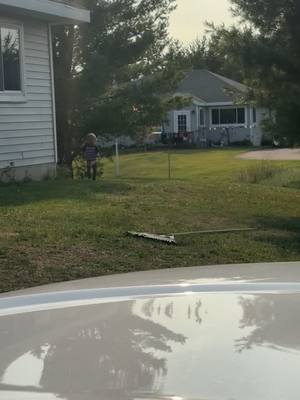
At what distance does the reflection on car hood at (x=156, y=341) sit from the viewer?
64.1 inches

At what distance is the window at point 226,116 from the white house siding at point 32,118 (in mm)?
37954

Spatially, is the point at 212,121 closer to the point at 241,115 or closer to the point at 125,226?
the point at 241,115

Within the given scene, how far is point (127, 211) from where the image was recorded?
31.5ft

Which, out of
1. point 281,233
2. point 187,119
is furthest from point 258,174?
point 187,119

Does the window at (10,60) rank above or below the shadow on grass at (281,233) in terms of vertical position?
above

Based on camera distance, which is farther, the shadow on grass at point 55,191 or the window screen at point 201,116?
the window screen at point 201,116

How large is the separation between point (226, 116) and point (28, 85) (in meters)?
39.4

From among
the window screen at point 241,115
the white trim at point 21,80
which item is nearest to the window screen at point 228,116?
the window screen at point 241,115

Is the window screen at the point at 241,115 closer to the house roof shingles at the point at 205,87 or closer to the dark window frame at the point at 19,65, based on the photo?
the house roof shingles at the point at 205,87

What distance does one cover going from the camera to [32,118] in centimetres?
1466

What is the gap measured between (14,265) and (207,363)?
5.04m

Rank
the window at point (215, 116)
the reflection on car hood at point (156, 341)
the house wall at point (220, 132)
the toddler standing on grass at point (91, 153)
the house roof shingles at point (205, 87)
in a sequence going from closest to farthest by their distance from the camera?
the reflection on car hood at point (156, 341)
the toddler standing on grass at point (91, 153)
the house wall at point (220, 132)
the house roof shingles at point (205, 87)
the window at point (215, 116)

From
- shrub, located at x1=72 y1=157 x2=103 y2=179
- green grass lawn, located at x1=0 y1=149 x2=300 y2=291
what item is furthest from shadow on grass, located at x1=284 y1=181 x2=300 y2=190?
green grass lawn, located at x1=0 y1=149 x2=300 y2=291

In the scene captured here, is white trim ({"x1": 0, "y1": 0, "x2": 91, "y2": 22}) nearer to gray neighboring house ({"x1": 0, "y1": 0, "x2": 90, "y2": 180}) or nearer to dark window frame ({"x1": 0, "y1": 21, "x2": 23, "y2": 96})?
gray neighboring house ({"x1": 0, "y1": 0, "x2": 90, "y2": 180})
